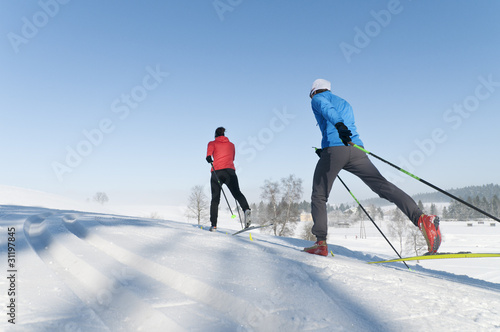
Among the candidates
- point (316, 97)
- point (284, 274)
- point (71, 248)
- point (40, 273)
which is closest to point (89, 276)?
point (40, 273)

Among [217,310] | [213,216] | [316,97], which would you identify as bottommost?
[217,310]

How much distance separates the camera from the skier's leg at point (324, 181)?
3.14 m

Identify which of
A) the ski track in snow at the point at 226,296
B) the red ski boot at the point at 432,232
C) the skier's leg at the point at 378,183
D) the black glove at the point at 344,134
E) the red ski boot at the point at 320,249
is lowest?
the ski track in snow at the point at 226,296

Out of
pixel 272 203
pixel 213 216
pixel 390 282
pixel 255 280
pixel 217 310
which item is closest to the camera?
pixel 217 310

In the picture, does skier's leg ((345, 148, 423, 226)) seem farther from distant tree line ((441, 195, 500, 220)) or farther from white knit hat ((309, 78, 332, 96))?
distant tree line ((441, 195, 500, 220))

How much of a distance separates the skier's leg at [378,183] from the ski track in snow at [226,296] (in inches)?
37.7

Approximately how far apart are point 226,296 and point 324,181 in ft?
6.22

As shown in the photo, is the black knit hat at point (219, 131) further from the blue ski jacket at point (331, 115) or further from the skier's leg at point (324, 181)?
the skier's leg at point (324, 181)

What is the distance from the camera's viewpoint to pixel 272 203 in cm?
2903

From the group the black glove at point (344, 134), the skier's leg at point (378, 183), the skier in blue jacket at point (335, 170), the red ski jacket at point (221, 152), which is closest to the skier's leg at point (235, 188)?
the red ski jacket at point (221, 152)

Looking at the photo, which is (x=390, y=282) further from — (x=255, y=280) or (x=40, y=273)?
(x=40, y=273)

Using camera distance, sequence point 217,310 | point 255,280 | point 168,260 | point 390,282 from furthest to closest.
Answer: point 168,260, point 390,282, point 255,280, point 217,310

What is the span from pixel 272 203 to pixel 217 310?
91.1 feet

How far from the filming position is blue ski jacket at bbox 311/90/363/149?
317cm
